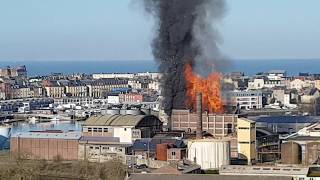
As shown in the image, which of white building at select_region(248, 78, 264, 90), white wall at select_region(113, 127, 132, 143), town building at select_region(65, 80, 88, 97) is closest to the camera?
white wall at select_region(113, 127, 132, 143)

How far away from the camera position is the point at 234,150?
56.2 feet

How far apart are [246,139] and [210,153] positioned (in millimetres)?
1423

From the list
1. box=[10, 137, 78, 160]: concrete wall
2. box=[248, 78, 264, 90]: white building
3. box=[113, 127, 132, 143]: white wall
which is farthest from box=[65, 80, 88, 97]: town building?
box=[113, 127, 132, 143]: white wall

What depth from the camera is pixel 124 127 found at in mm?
19156

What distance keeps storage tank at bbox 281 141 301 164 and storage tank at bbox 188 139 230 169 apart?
3.83ft

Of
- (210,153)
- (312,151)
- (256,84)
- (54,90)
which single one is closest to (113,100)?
(54,90)

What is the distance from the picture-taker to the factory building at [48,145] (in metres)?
19.2

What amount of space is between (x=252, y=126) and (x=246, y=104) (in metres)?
19.2

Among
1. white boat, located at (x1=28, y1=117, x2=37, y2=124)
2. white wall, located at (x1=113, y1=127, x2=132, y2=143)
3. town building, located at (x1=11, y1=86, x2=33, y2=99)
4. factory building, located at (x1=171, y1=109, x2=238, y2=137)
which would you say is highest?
town building, located at (x1=11, y1=86, x2=33, y2=99)

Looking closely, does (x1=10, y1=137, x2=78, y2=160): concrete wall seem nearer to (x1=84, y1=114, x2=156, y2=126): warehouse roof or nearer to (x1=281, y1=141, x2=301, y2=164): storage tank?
(x1=84, y1=114, x2=156, y2=126): warehouse roof

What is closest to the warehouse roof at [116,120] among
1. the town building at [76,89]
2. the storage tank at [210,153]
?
the storage tank at [210,153]

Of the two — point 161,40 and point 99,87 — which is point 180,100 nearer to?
point 161,40

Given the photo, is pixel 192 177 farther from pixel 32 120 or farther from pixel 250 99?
pixel 250 99

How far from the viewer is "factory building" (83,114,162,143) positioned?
62.6 feet
